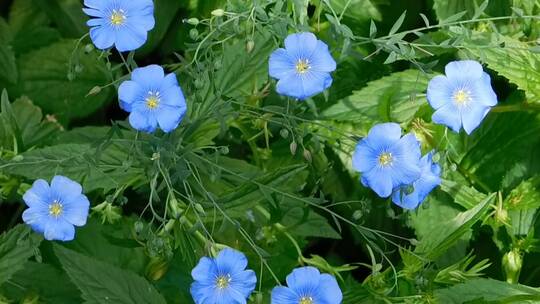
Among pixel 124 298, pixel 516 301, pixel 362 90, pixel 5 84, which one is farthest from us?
pixel 5 84

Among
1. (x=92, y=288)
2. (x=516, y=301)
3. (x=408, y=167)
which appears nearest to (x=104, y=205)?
(x=92, y=288)

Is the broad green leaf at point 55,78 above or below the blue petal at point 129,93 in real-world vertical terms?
above

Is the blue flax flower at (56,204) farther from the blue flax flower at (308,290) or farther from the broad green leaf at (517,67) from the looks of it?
the broad green leaf at (517,67)

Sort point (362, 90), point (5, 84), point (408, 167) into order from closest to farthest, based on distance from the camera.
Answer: point (408, 167)
point (362, 90)
point (5, 84)

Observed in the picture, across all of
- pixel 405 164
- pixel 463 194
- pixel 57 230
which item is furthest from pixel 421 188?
pixel 57 230

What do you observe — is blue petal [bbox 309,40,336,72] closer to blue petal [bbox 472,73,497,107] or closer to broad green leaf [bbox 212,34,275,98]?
blue petal [bbox 472,73,497,107]

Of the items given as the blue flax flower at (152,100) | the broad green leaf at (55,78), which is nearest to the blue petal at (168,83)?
the blue flax flower at (152,100)

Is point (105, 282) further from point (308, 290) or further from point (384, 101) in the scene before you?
point (384, 101)

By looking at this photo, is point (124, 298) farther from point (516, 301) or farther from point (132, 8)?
point (516, 301)
